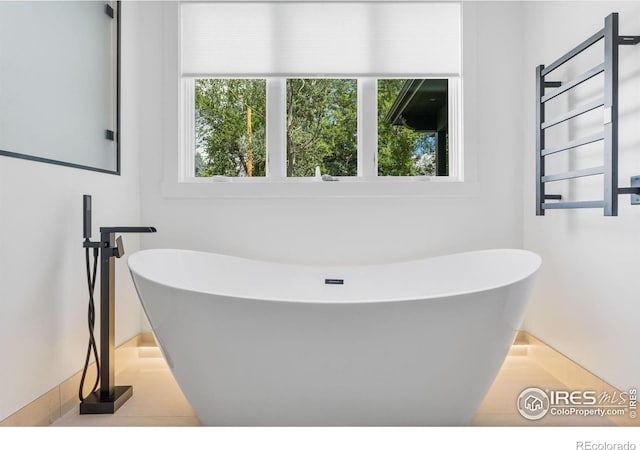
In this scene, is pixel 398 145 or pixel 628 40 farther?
pixel 398 145

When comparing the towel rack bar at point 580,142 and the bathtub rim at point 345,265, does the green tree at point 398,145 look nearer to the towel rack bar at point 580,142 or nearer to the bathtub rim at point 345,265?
the bathtub rim at point 345,265

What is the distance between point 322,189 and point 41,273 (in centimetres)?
143

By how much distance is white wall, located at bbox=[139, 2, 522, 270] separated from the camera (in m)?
2.46

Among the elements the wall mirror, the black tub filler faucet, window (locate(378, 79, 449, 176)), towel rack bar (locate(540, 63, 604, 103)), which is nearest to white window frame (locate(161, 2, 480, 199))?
window (locate(378, 79, 449, 176))

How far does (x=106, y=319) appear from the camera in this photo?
5.80 ft

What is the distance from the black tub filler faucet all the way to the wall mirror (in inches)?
12.3

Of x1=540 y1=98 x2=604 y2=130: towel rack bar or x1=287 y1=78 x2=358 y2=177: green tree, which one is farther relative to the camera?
x1=287 y1=78 x2=358 y2=177: green tree

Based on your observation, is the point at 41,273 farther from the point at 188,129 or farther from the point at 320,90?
the point at 320,90

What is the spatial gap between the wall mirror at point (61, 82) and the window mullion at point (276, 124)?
2.74ft

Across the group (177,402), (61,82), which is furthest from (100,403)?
(61,82)

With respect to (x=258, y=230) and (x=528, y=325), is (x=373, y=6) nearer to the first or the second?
(x=258, y=230)

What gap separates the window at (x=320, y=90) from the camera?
2.49m

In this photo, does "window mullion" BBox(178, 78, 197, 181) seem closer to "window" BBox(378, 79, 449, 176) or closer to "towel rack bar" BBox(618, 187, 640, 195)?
"window" BBox(378, 79, 449, 176)
